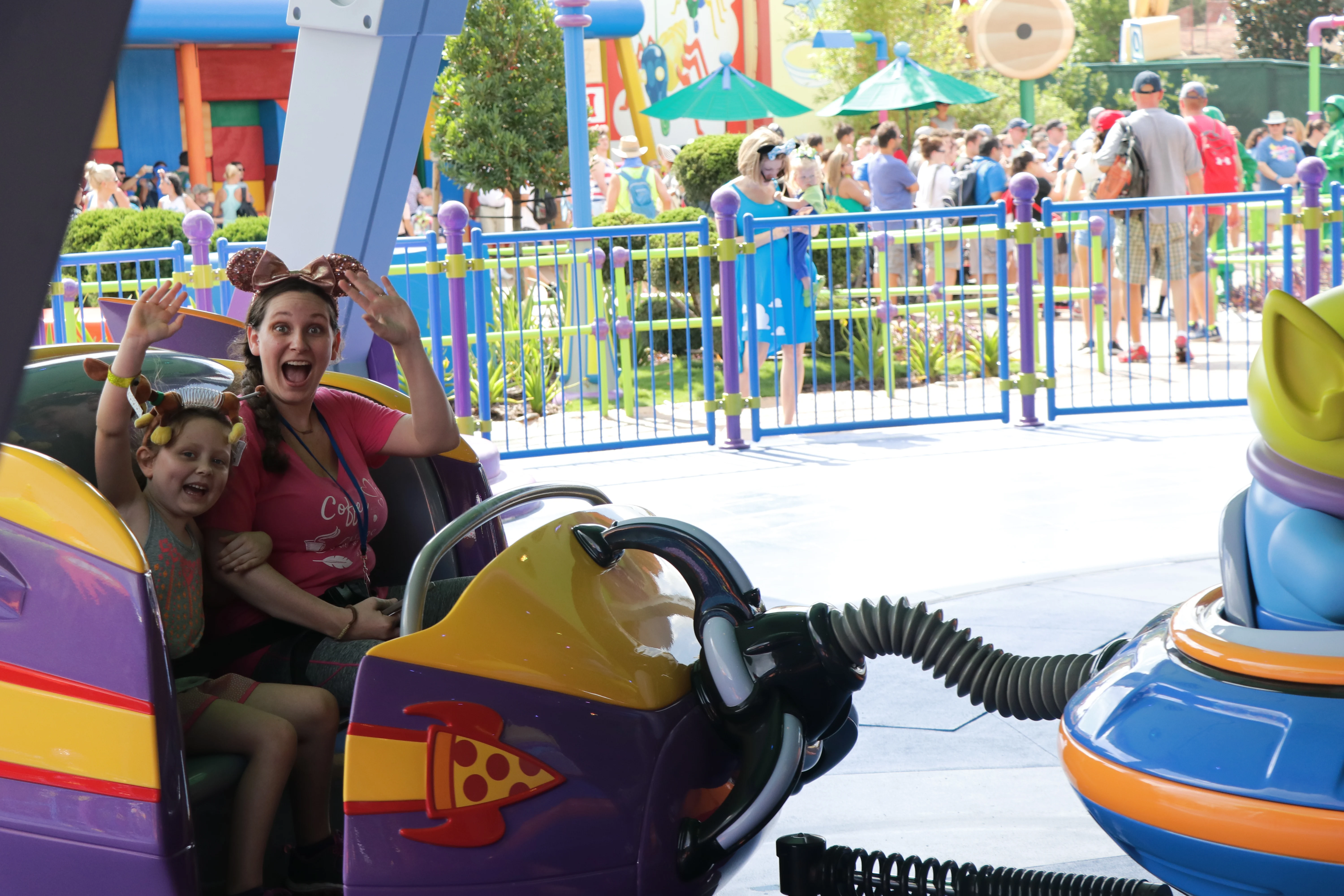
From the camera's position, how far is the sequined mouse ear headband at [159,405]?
91.1 inches

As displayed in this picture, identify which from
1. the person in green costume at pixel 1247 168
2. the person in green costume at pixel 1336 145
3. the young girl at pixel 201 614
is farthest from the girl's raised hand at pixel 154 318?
the person in green costume at pixel 1247 168

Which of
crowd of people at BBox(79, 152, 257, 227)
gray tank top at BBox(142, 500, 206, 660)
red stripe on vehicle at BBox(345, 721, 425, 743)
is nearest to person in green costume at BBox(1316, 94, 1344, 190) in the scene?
crowd of people at BBox(79, 152, 257, 227)

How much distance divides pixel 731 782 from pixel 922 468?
4857mm

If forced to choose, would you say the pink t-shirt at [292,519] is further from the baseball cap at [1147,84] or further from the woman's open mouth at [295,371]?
the baseball cap at [1147,84]

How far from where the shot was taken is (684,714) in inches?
83.4

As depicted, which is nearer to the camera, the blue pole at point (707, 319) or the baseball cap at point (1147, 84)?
the blue pole at point (707, 319)

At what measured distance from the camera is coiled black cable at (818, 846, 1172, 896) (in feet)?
7.02

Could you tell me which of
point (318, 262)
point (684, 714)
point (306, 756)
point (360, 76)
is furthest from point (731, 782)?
point (360, 76)

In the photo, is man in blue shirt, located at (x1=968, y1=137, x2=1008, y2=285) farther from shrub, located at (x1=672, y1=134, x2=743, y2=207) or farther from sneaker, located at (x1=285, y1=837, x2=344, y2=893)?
sneaker, located at (x1=285, y1=837, x2=344, y2=893)

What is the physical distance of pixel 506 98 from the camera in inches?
533

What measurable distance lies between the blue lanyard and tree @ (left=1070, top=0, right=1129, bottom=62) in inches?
1457

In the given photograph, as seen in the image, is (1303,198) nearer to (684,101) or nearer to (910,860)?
(910,860)

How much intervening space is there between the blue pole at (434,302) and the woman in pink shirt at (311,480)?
4.23 m

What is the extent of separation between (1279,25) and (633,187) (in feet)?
97.5
